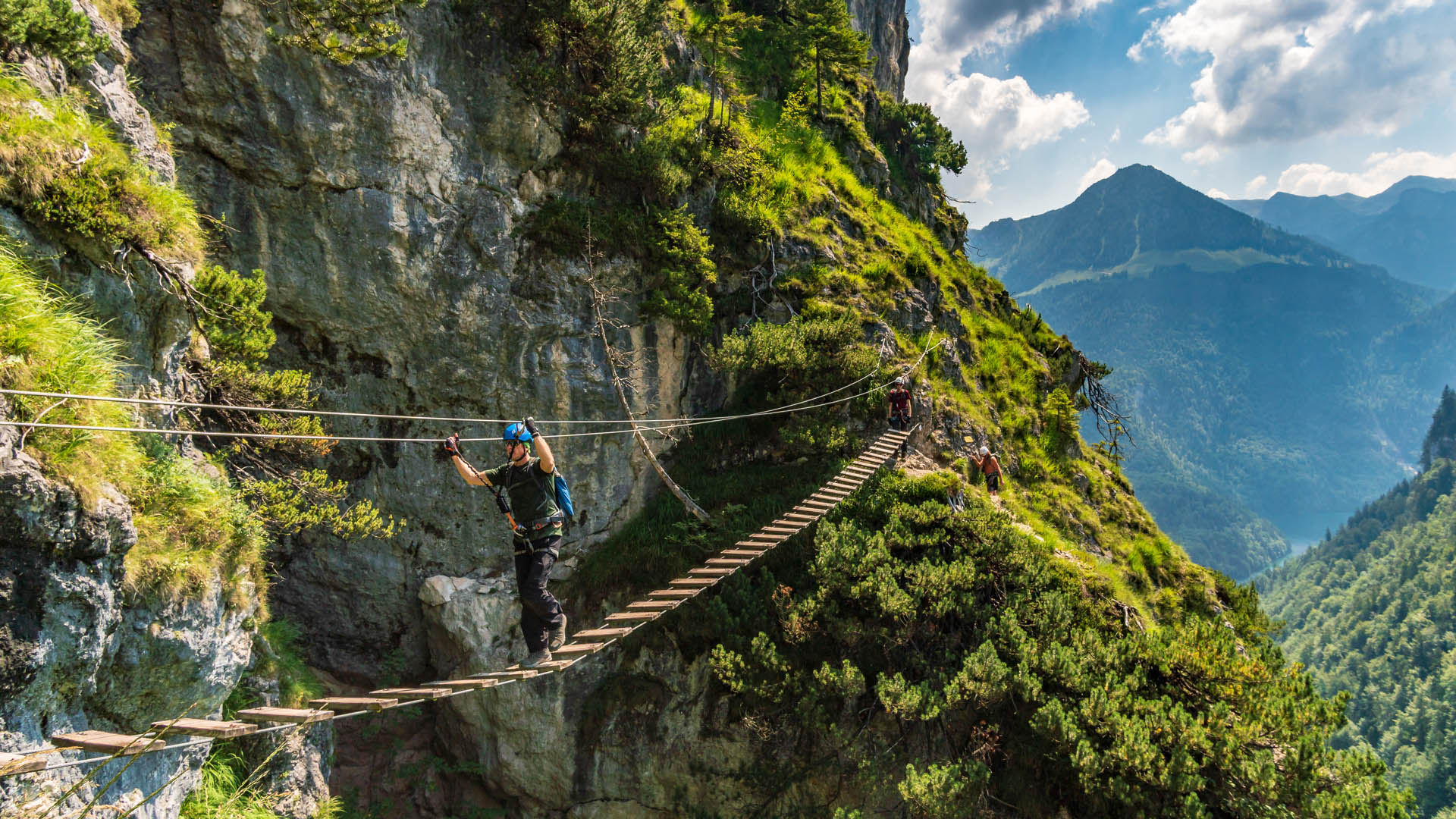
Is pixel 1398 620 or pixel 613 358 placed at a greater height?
pixel 613 358

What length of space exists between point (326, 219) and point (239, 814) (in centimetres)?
980

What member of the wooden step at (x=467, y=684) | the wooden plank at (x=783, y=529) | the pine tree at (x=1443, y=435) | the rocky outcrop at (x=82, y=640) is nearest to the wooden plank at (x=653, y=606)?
the wooden step at (x=467, y=684)

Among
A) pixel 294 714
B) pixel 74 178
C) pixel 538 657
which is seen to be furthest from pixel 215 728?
pixel 74 178

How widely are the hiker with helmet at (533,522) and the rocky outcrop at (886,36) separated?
1218 inches

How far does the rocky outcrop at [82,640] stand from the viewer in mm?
5598

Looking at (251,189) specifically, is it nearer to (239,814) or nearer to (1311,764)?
(239,814)

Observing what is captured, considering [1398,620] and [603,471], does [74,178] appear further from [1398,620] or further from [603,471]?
[1398,620]

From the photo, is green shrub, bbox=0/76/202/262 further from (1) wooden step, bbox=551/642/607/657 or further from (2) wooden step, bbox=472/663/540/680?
(1) wooden step, bbox=551/642/607/657

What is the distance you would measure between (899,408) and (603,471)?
22.7ft

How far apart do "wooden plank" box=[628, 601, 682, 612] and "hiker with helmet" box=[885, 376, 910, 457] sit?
313 inches

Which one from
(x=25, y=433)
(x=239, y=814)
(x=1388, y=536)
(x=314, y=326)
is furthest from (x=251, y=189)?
(x=1388, y=536)

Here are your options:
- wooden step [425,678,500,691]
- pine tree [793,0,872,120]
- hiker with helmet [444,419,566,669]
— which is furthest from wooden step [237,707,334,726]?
pine tree [793,0,872,120]

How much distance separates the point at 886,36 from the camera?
37625mm

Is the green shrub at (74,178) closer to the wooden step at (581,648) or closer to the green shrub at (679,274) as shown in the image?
the wooden step at (581,648)
